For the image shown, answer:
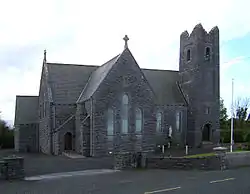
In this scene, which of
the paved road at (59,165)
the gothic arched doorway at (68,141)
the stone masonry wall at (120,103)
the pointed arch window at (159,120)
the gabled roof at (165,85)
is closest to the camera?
the paved road at (59,165)

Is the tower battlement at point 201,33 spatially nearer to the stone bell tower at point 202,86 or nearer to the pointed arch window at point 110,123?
the stone bell tower at point 202,86

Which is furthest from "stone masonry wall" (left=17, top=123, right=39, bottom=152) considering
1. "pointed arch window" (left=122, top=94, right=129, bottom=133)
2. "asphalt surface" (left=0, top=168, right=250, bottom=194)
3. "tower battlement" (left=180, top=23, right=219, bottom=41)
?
"asphalt surface" (left=0, top=168, right=250, bottom=194)

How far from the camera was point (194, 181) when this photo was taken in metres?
14.4

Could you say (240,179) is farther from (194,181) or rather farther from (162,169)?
(162,169)

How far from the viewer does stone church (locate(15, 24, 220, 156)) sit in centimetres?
3447

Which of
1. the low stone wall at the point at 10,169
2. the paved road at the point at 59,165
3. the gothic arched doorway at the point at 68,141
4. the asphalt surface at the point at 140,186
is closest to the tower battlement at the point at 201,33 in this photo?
the gothic arched doorway at the point at 68,141

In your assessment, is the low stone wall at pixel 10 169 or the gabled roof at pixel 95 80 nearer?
the low stone wall at pixel 10 169

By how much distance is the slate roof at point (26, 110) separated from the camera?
51.3m

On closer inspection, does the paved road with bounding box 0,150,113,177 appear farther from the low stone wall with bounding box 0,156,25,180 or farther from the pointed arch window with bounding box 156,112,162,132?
the pointed arch window with bounding box 156,112,162,132

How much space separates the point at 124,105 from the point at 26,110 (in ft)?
77.0

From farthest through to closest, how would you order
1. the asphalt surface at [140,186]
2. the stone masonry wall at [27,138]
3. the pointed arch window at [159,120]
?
the stone masonry wall at [27,138] < the pointed arch window at [159,120] < the asphalt surface at [140,186]

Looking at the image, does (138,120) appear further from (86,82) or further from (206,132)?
(206,132)

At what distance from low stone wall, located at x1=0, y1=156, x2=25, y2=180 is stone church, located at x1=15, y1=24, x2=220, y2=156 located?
60.4 feet

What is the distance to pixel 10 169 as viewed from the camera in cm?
1484
